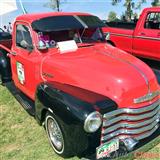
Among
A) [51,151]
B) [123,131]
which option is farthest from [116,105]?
[51,151]

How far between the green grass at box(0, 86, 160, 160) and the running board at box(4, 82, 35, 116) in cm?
34

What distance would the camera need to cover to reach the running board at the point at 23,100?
5.10 meters

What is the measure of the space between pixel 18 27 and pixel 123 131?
10.3ft

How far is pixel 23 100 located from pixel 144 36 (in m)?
4.70

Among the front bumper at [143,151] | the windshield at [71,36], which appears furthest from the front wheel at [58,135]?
the windshield at [71,36]

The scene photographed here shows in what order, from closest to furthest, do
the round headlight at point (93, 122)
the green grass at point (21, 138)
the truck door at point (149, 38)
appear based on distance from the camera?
the round headlight at point (93, 122)
the green grass at point (21, 138)
the truck door at point (149, 38)

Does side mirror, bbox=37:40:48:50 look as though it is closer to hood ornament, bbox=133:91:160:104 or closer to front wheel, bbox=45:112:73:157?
front wheel, bbox=45:112:73:157

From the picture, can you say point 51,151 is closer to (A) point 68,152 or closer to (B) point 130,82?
(A) point 68,152

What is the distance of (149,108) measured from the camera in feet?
12.9

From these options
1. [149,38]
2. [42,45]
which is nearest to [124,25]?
[149,38]

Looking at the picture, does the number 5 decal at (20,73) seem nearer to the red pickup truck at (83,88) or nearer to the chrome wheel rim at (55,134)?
the red pickup truck at (83,88)

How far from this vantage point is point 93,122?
11.5 ft

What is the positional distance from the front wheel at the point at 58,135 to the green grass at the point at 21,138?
0.17 metres

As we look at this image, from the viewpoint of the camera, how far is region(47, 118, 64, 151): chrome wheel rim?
404 centimetres
